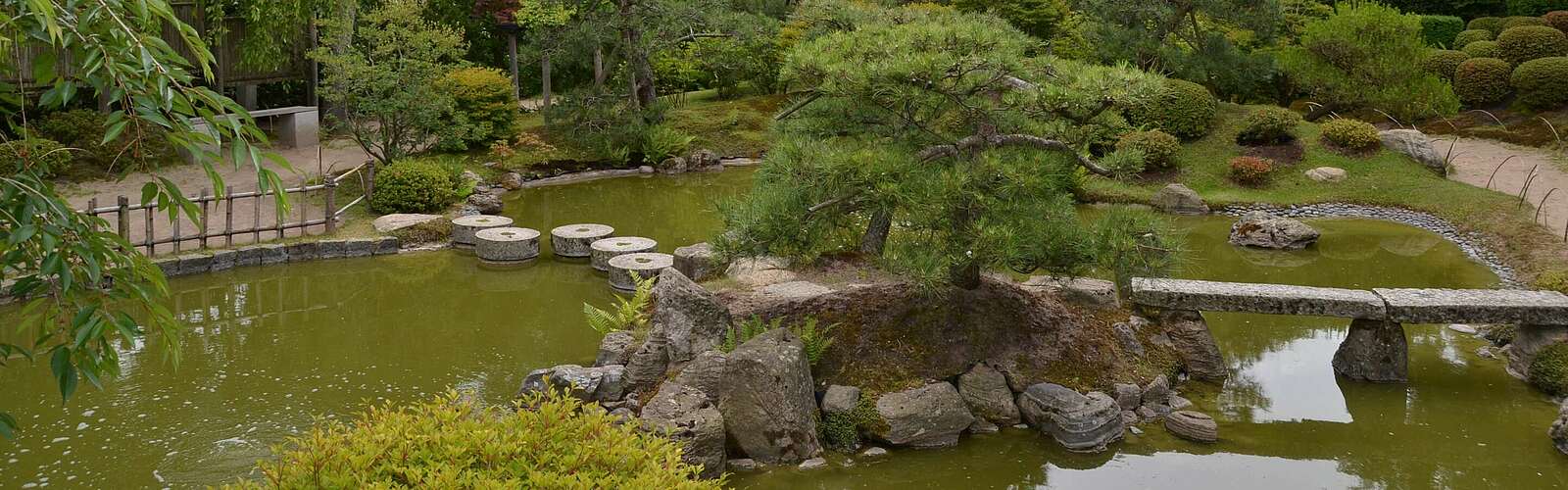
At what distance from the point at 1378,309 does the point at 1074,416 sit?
3310 millimetres

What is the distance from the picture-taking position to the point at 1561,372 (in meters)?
11.2

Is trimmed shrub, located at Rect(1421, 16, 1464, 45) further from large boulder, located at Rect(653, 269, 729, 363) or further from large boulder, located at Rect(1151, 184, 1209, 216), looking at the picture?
large boulder, located at Rect(653, 269, 729, 363)

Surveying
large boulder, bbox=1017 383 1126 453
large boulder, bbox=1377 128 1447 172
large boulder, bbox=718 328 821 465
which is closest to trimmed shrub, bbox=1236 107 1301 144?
large boulder, bbox=1377 128 1447 172

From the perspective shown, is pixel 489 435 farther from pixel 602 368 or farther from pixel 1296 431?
pixel 1296 431

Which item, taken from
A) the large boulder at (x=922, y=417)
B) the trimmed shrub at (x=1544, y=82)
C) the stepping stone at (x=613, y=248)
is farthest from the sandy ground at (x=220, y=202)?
the trimmed shrub at (x=1544, y=82)

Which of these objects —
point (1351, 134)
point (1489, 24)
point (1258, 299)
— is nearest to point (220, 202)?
point (1258, 299)

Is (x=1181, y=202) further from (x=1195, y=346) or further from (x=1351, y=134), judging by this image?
(x=1195, y=346)

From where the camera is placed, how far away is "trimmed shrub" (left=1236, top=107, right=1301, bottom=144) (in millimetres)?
21969

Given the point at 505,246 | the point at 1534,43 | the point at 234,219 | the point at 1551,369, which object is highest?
the point at 1534,43

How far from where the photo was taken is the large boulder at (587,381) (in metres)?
10.1

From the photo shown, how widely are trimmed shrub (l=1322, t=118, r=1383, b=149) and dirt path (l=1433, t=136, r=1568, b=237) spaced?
1391mm

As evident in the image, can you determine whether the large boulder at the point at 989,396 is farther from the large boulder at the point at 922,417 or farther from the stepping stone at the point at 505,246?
the stepping stone at the point at 505,246

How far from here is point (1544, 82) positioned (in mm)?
23328

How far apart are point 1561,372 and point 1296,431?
106 inches
